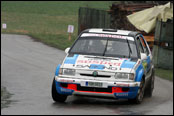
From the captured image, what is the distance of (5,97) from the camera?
509 inches

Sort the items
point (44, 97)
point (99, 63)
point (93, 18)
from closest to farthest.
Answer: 1. point (99, 63)
2. point (44, 97)
3. point (93, 18)

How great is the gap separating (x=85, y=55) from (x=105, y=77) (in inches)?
41.5

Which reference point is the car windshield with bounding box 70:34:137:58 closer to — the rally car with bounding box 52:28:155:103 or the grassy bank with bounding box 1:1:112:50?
the rally car with bounding box 52:28:155:103

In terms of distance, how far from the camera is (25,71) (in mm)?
18625

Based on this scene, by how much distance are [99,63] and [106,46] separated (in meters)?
1.13

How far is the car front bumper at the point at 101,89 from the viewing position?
1144cm

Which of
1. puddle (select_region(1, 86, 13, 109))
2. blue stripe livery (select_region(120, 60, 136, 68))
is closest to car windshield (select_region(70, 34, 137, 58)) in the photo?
blue stripe livery (select_region(120, 60, 136, 68))

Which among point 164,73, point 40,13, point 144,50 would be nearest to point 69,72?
point 144,50

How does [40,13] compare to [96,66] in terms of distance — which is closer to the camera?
[96,66]

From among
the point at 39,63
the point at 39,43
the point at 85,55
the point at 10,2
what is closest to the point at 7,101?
the point at 85,55

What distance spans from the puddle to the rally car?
1068mm

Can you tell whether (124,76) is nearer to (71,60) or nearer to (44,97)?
(71,60)

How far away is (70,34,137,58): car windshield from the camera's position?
12609mm

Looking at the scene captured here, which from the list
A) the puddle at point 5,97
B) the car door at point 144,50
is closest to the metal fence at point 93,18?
the car door at point 144,50
